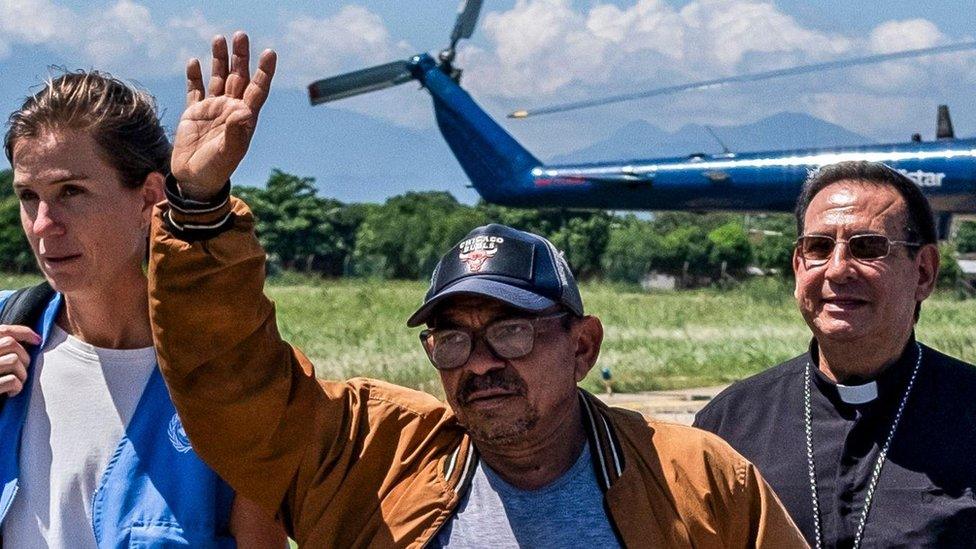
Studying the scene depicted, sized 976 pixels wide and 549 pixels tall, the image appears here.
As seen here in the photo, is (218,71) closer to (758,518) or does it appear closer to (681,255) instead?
(758,518)

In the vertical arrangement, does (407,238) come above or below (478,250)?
below

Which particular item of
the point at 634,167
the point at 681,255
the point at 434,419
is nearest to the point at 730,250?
the point at 681,255

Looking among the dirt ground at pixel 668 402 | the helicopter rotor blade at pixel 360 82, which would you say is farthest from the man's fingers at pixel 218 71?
the helicopter rotor blade at pixel 360 82

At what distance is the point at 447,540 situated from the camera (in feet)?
8.26

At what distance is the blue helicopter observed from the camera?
17.8m

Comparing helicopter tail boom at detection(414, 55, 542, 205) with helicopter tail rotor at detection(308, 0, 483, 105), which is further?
helicopter tail rotor at detection(308, 0, 483, 105)

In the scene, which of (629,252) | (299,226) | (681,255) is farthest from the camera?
(299,226)

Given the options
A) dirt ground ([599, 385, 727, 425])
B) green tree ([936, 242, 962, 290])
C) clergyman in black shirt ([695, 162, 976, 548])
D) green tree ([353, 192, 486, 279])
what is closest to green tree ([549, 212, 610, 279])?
green tree ([353, 192, 486, 279])

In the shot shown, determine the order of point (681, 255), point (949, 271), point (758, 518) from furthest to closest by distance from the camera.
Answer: point (681, 255)
point (949, 271)
point (758, 518)

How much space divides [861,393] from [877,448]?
0.47ft

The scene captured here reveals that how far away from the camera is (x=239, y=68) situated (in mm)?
2508

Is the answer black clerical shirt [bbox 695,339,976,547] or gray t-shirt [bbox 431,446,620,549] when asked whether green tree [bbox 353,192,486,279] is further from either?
gray t-shirt [bbox 431,446,620,549]

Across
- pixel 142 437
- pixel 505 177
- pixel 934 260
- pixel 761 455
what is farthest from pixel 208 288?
pixel 505 177

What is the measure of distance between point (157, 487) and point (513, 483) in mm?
698
